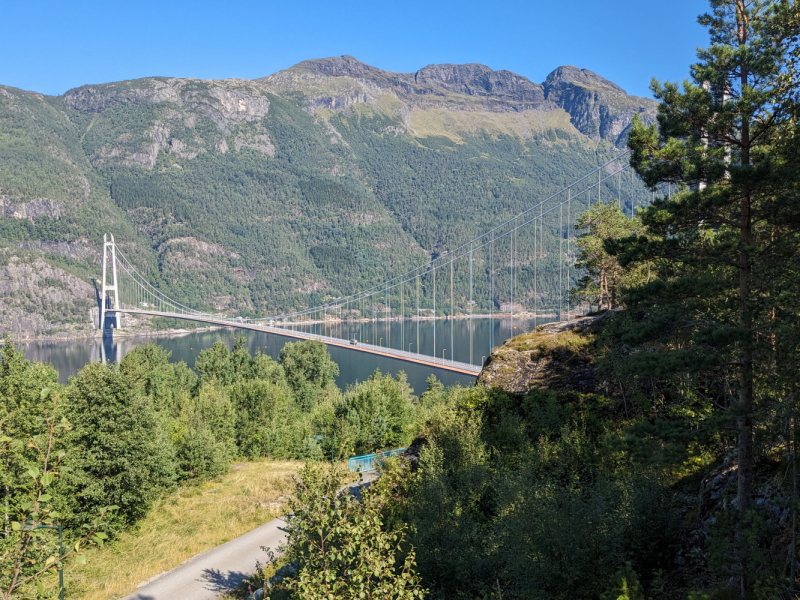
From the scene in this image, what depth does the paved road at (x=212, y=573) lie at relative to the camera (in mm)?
10852

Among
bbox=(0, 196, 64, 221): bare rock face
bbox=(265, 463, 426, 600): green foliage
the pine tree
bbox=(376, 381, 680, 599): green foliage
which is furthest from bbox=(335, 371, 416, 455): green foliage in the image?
bbox=(0, 196, 64, 221): bare rock face

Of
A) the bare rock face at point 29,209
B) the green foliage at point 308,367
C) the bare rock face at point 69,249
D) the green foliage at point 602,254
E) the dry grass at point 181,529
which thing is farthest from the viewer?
the bare rock face at point 29,209

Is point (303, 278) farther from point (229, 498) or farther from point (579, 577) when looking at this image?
point (579, 577)

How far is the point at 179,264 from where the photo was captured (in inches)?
7151

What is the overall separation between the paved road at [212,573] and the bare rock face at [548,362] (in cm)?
736

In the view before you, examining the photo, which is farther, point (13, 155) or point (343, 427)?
point (13, 155)

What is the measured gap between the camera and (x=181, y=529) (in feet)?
50.8

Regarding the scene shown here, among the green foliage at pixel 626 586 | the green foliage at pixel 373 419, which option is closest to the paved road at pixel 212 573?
the green foliage at pixel 626 586

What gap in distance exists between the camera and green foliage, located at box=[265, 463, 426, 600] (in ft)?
13.8

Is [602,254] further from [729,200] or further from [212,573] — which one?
[212,573]

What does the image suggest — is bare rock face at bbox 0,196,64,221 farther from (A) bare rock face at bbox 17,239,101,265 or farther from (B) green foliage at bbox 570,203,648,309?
(B) green foliage at bbox 570,203,648,309

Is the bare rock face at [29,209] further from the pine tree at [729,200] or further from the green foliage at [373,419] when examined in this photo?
the pine tree at [729,200]

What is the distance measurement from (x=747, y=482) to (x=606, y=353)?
7.66m

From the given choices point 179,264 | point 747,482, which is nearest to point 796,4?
point 747,482
